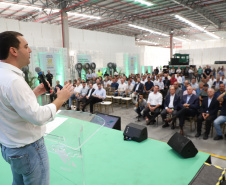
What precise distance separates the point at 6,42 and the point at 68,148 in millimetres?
1076

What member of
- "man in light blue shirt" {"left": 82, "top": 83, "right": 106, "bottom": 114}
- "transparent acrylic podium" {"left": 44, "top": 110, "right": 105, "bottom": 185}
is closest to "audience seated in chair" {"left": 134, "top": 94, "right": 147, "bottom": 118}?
"man in light blue shirt" {"left": 82, "top": 83, "right": 106, "bottom": 114}

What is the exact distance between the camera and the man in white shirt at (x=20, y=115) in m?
1.07

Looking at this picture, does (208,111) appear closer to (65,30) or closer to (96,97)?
(96,97)

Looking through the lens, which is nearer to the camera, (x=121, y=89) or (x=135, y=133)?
(x=135, y=133)

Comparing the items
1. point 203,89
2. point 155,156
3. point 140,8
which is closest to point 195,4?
point 140,8

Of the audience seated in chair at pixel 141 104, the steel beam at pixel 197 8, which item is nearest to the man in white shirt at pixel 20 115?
the audience seated in chair at pixel 141 104

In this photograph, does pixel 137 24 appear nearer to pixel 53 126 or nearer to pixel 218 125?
pixel 218 125

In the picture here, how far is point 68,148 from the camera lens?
67.8 inches

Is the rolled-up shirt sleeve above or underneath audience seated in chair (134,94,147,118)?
above

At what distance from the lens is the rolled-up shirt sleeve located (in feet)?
3.46

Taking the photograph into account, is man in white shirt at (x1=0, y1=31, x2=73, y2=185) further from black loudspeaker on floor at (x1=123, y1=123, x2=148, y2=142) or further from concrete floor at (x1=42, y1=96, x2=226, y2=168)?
concrete floor at (x1=42, y1=96, x2=226, y2=168)

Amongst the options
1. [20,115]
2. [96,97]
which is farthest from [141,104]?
[20,115]

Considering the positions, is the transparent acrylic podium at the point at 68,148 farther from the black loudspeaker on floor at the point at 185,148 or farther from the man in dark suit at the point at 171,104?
the man in dark suit at the point at 171,104

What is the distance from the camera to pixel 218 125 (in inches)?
162
